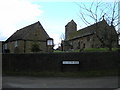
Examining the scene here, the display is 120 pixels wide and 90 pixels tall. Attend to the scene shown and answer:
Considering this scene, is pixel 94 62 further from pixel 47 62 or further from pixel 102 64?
pixel 47 62

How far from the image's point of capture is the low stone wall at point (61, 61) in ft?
56.3

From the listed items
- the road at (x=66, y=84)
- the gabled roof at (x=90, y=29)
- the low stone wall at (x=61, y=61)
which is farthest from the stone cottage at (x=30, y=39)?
the road at (x=66, y=84)

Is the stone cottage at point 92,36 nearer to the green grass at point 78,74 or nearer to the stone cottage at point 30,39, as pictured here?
the green grass at point 78,74

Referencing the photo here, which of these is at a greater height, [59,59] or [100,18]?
[100,18]

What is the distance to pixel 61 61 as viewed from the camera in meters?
17.6

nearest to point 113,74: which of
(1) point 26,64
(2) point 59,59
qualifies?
(2) point 59,59

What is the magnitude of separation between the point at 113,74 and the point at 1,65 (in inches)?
431

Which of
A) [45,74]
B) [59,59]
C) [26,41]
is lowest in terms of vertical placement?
[45,74]

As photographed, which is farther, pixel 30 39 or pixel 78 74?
pixel 30 39

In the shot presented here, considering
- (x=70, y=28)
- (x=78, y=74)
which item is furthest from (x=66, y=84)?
(x=70, y=28)

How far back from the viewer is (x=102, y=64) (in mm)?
17172

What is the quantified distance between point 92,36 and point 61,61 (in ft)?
94.0

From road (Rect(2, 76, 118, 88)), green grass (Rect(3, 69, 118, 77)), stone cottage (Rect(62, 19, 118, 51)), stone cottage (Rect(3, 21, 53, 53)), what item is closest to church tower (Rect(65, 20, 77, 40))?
stone cottage (Rect(62, 19, 118, 51))

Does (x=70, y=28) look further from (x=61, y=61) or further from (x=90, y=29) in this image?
(x=61, y=61)
